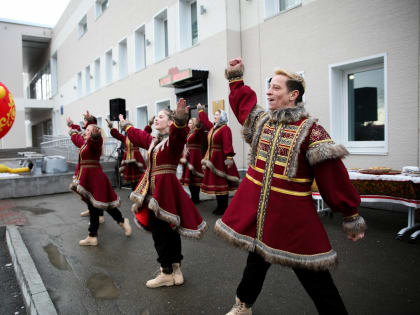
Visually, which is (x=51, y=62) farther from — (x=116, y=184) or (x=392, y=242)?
(x=392, y=242)

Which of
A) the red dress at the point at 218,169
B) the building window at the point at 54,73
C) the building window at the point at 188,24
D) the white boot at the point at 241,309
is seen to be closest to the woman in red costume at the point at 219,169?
the red dress at the point at 218,169

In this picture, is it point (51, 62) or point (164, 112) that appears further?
point (51, 62)

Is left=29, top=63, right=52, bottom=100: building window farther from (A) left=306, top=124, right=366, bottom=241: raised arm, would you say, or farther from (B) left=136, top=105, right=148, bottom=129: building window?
(A) left=306, top=124, right=366, bottom=241: raised arm

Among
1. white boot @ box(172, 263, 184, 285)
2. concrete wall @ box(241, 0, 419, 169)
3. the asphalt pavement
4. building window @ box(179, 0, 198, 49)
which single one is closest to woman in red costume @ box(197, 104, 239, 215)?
the asphalt pavement

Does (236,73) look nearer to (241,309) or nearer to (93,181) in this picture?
(241,309)

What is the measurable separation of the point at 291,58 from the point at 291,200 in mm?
6925

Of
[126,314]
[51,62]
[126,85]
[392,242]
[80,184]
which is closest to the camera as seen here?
[126,314]

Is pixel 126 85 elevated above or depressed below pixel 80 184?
above

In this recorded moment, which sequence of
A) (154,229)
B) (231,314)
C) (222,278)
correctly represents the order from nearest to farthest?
(231,314), (154,229), (222,278)

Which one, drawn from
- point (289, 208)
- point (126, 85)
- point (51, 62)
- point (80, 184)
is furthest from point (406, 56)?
point (51, 62)

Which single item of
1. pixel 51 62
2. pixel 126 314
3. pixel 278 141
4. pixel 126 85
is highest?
pixel 51 62

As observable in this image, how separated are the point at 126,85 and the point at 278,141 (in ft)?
49.1

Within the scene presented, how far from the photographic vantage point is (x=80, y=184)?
4992mm

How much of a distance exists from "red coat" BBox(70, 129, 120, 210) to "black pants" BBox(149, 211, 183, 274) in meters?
1.81
